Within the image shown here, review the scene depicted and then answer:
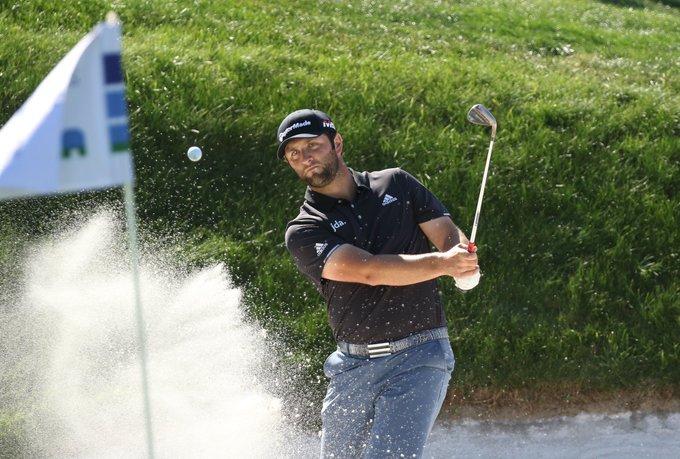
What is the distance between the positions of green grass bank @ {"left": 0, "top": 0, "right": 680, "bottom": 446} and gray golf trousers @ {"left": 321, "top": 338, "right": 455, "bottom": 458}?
6.17ft

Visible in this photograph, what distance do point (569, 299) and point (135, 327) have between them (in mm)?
2622

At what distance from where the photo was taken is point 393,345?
451 cm

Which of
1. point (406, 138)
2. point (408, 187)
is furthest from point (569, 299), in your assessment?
point (408, 187)

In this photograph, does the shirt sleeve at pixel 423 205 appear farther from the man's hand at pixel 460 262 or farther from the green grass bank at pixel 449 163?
the green grass bank at pixel 449 163

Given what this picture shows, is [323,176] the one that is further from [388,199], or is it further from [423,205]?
[423,205]

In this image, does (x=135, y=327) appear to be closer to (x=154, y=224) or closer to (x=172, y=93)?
(x=154, y=224)

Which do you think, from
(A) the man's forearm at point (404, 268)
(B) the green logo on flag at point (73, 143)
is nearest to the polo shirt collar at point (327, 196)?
(A) the man's forearm at point (404, 268)

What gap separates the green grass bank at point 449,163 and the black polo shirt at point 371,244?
192 cm

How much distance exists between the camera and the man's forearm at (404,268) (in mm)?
4328

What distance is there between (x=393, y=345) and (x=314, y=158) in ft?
2.74

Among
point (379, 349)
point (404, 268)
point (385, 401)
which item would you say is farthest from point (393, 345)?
point (404, 268)

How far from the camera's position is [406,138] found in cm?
788

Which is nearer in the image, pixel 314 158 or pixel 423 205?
pixel 314 158

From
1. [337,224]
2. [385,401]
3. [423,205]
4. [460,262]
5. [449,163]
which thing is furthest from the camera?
[449,163]
